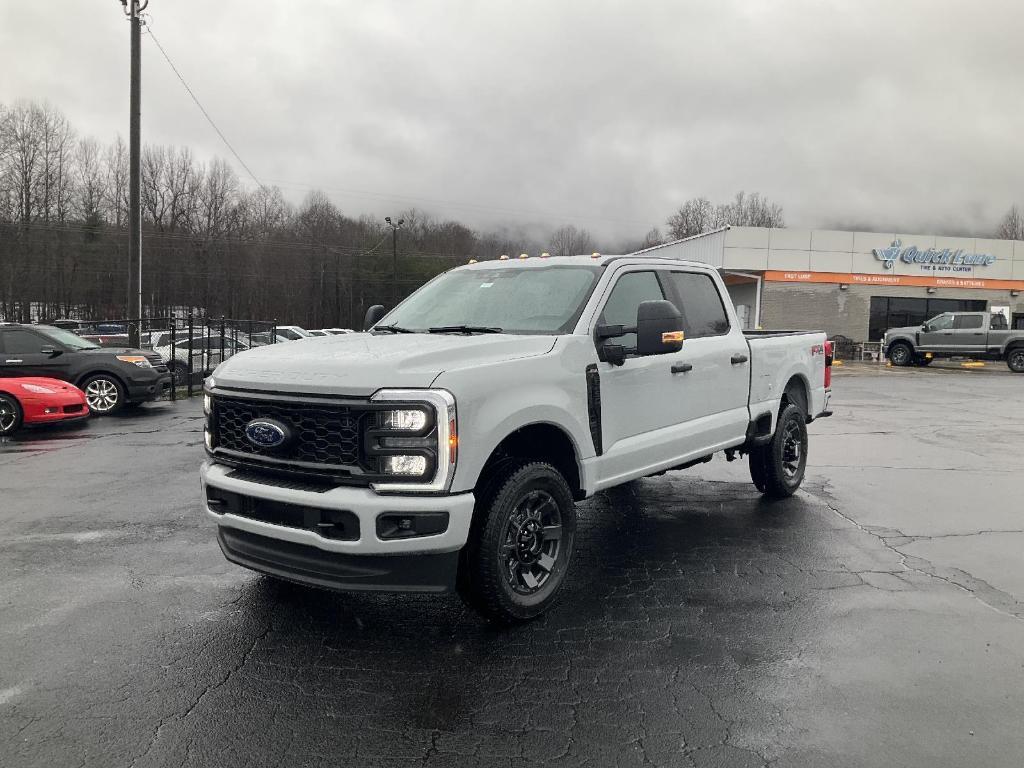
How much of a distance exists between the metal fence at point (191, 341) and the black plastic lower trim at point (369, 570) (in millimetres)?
13876

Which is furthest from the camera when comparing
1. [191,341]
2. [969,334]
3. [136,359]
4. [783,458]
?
[969,334]

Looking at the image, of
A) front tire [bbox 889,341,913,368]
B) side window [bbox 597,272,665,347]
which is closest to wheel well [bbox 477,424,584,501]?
side window [bbox 597,272,665,347]

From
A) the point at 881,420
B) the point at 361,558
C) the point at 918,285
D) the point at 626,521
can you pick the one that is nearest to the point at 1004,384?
the point at 881,420

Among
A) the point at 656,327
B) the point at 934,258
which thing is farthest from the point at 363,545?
the point at 934,258

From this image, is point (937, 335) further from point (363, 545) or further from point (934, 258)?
point (363, 545)

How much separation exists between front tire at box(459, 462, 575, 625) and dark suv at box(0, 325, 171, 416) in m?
11.8

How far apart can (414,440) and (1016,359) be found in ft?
101

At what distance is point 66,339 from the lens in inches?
526

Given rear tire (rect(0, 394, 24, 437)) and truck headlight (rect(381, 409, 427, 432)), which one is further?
Result: rear tire (rect(0, 394, 24, 437))

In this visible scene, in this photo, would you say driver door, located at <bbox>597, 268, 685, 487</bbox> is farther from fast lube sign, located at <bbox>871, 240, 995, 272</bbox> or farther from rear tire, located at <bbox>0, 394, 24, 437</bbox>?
fast lube sign, located at <bbox>871, 240, 995, 272</bbox>

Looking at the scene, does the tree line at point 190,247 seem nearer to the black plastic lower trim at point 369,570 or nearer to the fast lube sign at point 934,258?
the fast lube sign at point 934,258

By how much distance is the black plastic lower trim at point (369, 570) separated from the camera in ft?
11.5

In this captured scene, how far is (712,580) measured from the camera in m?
4.74

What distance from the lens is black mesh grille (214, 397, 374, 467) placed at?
11.6 feet
